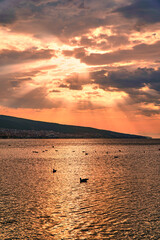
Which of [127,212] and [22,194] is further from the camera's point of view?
[22,194]

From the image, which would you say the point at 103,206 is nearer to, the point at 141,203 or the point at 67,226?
the point at 141,203

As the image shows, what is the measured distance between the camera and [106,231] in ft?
64.4

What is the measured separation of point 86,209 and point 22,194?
30.7 feet

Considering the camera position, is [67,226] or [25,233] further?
[67,226]

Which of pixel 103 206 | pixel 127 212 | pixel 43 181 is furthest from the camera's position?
pixel 43 181

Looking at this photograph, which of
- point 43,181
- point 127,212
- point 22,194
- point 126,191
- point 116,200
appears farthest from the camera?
point 43,181

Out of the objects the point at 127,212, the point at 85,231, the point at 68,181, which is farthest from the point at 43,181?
the point at 85,231

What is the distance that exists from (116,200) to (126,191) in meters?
5.14

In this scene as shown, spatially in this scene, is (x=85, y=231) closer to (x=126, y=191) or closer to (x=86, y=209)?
(x=86, y=209)

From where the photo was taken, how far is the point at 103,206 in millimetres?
26266

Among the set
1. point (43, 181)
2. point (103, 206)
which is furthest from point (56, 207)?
point (43, 181)

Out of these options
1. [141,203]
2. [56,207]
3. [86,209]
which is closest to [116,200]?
[141,203]

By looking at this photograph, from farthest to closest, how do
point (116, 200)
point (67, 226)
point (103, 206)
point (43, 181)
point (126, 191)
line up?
point (43, 181), point (126, 191), point (116, 200), point (103, 206), point (67, 226)

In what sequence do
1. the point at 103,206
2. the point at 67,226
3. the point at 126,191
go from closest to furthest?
1. the point at 67,226
2. the point at 103,206
3. the point at 126,191
